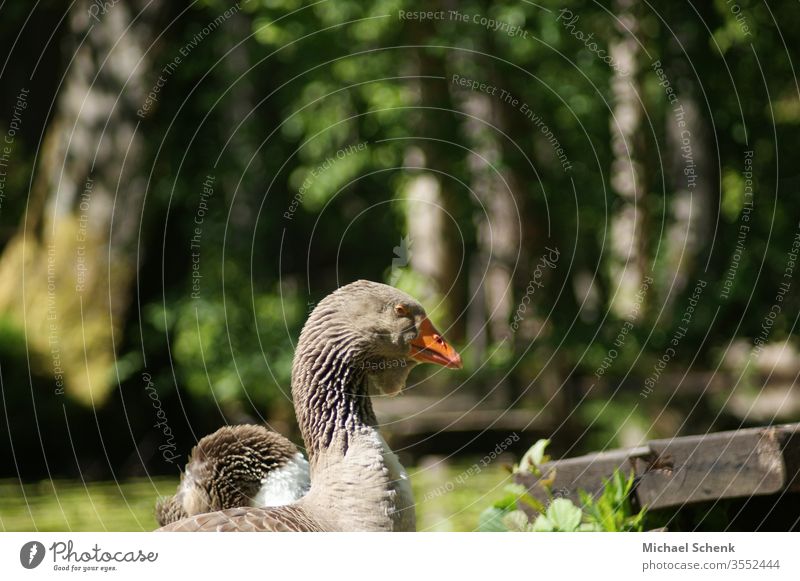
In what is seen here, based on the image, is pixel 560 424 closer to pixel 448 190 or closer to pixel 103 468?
pixel 448 190

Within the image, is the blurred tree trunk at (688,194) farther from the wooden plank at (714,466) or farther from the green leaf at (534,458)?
the wooden plank at (714,466)

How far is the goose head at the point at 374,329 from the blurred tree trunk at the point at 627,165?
4.35 m

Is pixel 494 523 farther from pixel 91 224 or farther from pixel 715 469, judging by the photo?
pixel 91 224

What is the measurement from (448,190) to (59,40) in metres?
7.13

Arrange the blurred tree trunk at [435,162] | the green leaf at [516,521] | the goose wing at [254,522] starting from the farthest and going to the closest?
the blurred tree trunk at [435,162] → the green leaf at [516,521] → the goose wing at [254,522]

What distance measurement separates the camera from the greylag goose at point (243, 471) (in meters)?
4.61

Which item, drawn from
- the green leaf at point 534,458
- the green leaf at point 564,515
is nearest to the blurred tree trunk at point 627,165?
the green leaf at point 534,458

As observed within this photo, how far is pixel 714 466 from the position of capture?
14.1ft

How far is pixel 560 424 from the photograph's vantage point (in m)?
9.85

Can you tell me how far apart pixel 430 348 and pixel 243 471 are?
98cm

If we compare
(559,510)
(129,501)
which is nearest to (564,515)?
(559,510)

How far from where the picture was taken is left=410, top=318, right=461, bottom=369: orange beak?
4.36 metres

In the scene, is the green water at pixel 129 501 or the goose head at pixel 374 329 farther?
the green water at pixel 129 501

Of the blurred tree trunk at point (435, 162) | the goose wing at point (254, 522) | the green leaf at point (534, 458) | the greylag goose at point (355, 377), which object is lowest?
the green leaf at point (534, 458)
